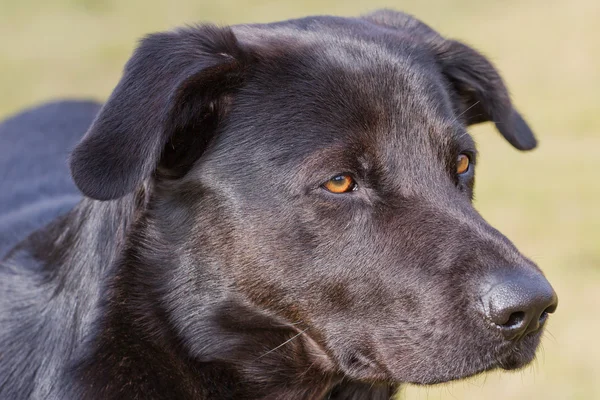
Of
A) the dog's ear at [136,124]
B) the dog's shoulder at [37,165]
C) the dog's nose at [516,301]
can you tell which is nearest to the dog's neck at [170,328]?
the dog's ear at [136,124]

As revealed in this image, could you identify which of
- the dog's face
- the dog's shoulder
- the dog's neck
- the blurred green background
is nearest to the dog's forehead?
the dog's face

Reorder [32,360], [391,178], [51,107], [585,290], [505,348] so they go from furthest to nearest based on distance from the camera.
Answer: [585,290] < [51,107] < [32,360] < [391,178] < [505,348]

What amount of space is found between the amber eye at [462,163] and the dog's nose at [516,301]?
589 millimetres

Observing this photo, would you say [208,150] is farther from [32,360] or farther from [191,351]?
[32,360]

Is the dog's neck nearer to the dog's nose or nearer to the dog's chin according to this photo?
the dog's chin

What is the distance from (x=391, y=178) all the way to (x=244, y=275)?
0.55 m

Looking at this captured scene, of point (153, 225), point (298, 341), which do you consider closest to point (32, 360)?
point (153, 225)

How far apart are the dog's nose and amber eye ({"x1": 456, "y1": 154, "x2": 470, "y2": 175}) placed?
0.59 metres

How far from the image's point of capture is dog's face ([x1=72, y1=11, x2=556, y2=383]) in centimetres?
278

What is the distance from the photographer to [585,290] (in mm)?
6383

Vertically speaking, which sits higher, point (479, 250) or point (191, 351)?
point (479, 250)

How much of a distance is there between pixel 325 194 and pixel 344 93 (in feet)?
1.13

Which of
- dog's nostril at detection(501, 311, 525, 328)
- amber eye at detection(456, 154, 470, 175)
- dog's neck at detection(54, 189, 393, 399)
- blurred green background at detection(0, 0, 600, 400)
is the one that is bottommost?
blurred green background at detection(0, 0, 600, 400)

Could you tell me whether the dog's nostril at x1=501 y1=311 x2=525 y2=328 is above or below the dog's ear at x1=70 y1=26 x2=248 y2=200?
below
